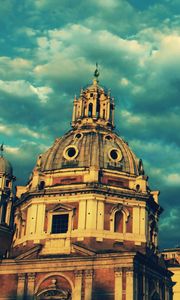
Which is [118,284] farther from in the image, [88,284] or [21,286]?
[21,286]

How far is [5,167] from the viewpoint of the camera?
2584 inches

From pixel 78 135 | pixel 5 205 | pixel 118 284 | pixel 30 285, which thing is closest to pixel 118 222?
pixel 118 284

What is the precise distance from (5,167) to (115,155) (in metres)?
13.4

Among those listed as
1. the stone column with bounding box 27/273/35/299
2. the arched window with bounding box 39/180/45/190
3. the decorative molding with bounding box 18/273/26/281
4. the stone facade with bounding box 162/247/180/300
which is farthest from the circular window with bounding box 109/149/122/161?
the stone facade with bounding box 162/247/180/300

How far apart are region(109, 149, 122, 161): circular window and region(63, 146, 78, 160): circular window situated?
3.80 meters

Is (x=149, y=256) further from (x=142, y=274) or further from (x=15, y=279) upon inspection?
(x=15, y=279)

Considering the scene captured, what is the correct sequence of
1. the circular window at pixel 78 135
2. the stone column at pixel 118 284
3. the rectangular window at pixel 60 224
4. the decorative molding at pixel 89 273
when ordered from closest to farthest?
the stone column at pixel 118 284
the decorative molding at pixel 89 273
the rectangular window at pixel 60 224
the circular window at pixel 78 135

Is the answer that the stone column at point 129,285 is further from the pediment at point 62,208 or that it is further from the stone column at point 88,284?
the pediment at point 62,208

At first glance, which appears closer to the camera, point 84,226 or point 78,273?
point 78,273

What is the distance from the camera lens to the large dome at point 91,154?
6018 centimetres

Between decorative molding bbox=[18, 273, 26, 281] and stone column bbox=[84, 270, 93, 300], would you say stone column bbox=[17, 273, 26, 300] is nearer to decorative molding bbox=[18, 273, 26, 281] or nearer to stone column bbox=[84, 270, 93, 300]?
decorative molding bbox=[18, 273, 26, 281]

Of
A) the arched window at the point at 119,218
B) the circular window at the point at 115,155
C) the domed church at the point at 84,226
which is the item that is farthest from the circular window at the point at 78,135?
the arched window at the point at 119,218

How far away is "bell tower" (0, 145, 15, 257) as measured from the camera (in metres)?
63.5

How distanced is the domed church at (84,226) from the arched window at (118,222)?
0.10m
